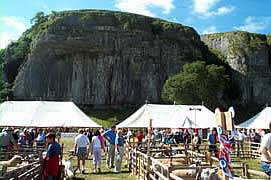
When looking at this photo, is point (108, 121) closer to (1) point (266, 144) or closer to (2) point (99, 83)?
(2) point (99, 83)

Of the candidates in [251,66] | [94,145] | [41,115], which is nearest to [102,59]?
[251,66]

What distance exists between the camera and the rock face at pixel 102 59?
223 ft

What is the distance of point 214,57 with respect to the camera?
257ft

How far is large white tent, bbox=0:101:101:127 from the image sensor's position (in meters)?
14.1

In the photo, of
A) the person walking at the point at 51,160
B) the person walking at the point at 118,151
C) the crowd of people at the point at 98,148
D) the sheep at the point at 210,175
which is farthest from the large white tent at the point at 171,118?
the sheep at the point at 210,175

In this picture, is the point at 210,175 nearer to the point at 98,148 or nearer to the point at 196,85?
the point at 98,148

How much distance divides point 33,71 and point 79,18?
609 inches

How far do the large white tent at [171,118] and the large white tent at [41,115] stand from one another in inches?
111

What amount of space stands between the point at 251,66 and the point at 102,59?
3401cm

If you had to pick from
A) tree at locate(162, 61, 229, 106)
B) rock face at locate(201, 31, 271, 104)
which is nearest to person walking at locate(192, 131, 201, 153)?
tree at locate(162, 61, 229, 106)

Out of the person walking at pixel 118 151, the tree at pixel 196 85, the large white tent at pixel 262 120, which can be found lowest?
the person walking at pixel 118 151

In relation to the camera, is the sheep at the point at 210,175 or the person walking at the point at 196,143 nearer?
the sheep at the point at 210,175

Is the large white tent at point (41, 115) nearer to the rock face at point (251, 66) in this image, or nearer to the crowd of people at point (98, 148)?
the crowd of people at point (98, 148)

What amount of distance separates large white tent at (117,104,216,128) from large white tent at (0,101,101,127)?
2.82 metres
